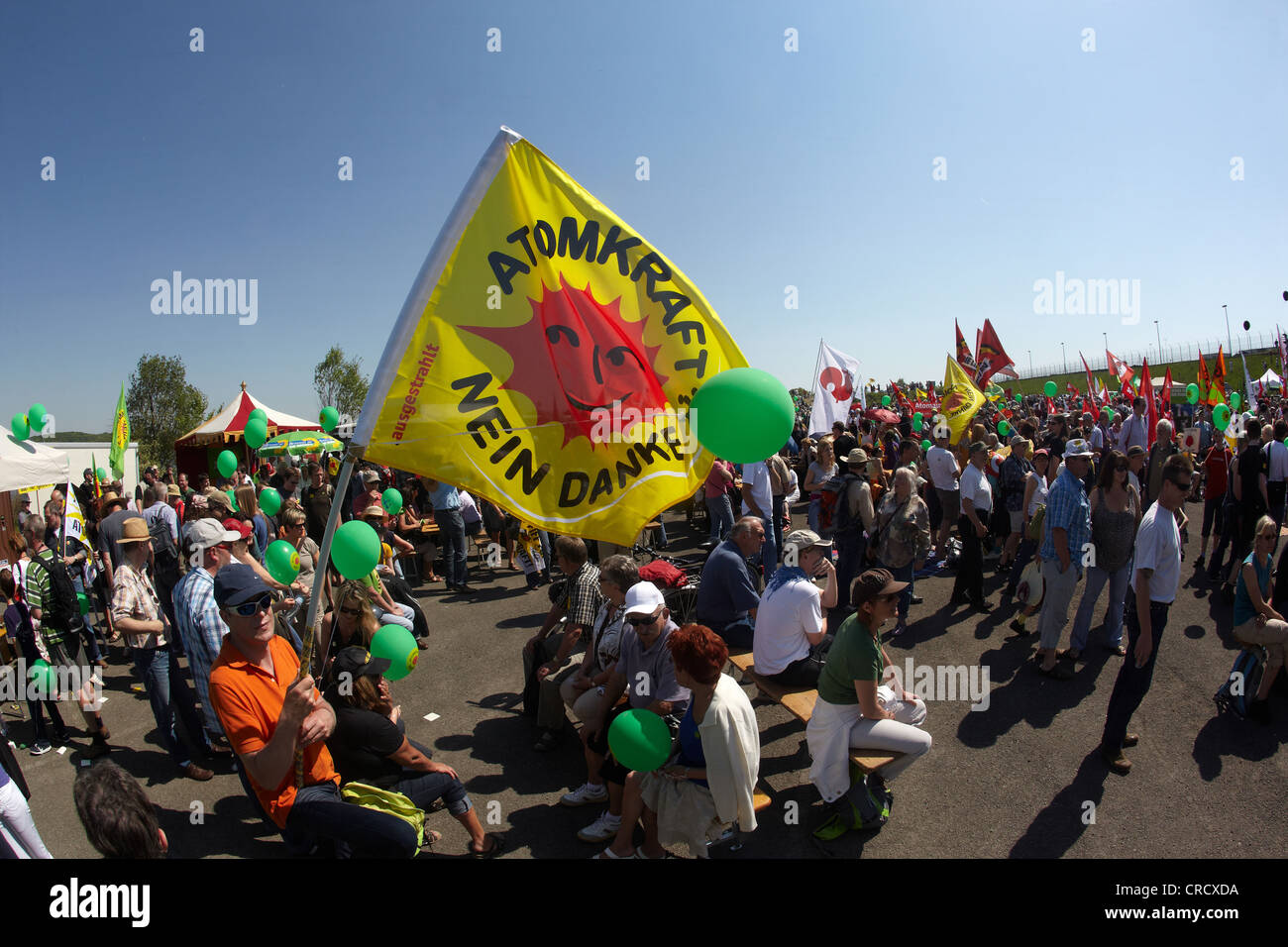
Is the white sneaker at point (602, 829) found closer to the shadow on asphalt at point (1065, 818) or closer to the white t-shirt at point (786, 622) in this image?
the white t-shirt at point (786, 622)

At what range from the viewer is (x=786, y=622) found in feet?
15.1

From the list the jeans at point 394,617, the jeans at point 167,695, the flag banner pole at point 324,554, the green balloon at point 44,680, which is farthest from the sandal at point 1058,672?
the green balloon at point 44,680

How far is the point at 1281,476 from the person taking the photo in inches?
316

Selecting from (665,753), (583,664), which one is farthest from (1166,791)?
(583,664)

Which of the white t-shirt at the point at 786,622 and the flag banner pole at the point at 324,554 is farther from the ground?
the flag banner pole at the point at 324,554

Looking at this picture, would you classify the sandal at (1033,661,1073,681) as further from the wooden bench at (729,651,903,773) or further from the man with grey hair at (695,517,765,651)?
the man with grey hair at (695,517,765,651)

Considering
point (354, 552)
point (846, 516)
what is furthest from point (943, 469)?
point (354, 552)

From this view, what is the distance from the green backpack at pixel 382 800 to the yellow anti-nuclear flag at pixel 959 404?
10.9m

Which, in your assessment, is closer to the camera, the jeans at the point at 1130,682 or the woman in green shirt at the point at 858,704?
the woman in green shirt at the point at 858,704

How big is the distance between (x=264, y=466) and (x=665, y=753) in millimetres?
17591

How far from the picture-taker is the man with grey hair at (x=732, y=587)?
5152 mm

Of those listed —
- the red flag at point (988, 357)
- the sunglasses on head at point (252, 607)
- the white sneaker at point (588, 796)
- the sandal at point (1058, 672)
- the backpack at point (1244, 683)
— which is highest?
the red flag at point (988, 357)

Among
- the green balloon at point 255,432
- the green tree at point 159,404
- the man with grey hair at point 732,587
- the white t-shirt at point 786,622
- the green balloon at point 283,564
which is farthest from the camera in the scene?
the green tree at point 159,404

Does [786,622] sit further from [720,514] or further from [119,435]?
[119,435]
